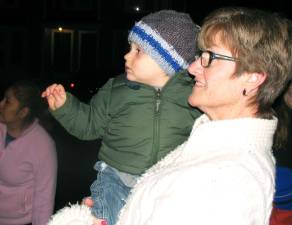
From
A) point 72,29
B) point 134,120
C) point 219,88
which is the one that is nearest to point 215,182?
point 219,88

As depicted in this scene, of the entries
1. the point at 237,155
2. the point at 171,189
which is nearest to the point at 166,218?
the point at 171,189

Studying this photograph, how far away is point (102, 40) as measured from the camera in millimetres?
24312

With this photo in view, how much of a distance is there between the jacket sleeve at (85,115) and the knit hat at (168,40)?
365 mm

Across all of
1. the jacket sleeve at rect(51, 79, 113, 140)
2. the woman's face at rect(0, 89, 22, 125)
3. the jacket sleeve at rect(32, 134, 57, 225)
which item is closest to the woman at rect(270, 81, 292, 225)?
the jacket sleeve at rect(51, 79, 113, 140)

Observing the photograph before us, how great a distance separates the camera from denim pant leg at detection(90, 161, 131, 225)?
2.32 meters

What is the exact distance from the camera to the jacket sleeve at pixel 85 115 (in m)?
2.47

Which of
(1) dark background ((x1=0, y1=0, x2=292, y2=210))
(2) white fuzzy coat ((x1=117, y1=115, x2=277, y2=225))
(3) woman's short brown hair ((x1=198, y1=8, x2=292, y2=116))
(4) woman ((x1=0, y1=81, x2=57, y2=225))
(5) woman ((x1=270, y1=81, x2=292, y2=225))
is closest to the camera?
(2) white fuzzy coat ((x1=117, y1=115, x2=277, y2=225))

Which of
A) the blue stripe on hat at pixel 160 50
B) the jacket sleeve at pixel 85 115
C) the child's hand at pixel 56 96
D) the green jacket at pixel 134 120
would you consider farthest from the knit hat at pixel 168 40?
the child's hand at pixel 56 96

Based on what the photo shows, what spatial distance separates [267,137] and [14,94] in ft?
9.49

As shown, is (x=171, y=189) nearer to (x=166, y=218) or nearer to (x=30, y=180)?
(x=166, y=218)

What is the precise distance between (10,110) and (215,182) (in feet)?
9.50

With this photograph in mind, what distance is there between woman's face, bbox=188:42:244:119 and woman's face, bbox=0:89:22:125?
245 centimetres

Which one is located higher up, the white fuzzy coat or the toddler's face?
the toddler's face

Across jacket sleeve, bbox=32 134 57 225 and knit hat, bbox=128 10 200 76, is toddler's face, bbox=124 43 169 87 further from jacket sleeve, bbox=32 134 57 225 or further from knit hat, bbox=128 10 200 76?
jacket sleeve, bbox=32 134 57 225
